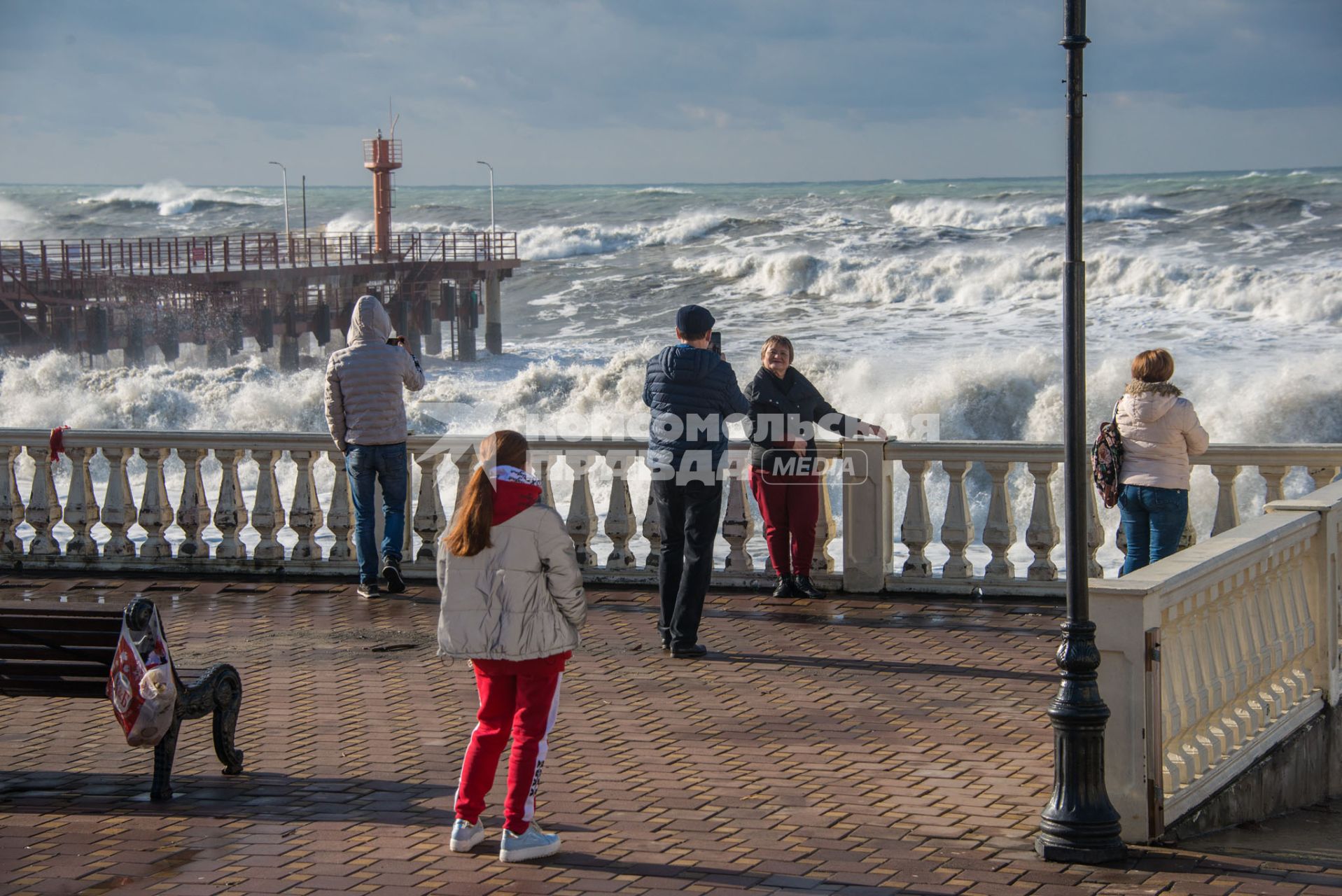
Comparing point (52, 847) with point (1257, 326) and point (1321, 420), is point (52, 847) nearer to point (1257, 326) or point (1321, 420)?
point (1321, 420)

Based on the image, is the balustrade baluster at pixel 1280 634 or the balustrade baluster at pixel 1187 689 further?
the balustrade baluster at pixel 1280 634

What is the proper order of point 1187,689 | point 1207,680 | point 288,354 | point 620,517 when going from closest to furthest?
1. point 1187,689
2. point 1207,680
3. point 620,517
4. point 288,354

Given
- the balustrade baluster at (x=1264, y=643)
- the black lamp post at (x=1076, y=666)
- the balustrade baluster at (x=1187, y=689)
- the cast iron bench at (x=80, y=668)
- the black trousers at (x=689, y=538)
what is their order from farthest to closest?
the black trousers at (x=689, y=538) → the balustrade baluster at (x=1264, y=643) → the cast iron bench at (x=80, y=668) → the balustrade baluster at (x=1187, y=689) → the black lamp post at (x=1076, y=666)

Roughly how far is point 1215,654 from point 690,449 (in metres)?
2.73

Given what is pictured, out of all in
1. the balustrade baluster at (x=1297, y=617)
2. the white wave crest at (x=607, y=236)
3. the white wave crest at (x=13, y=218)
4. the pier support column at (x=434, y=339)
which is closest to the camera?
the balustrade baluster at (x=1297, y=617)

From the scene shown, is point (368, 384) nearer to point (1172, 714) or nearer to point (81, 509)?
point (81, 509)

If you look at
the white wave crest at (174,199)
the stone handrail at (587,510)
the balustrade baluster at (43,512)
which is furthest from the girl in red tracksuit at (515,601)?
the white wave crest at (174,199)

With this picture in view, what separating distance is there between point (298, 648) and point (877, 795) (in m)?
3.75

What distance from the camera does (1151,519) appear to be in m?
7.86

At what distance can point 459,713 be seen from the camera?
6.76 m

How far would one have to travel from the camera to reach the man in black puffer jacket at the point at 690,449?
24.8 ft

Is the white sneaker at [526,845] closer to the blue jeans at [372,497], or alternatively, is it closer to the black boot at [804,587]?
the black boot at [804,587]

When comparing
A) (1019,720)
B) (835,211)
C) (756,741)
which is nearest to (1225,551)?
(1019,720)

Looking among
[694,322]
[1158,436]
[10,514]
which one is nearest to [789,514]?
[694,322]
